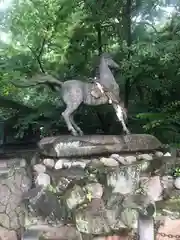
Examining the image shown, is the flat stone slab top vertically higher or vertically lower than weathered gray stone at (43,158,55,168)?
higher

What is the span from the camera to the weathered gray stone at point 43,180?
427cm

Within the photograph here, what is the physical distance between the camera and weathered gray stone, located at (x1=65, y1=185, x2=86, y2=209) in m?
4.16

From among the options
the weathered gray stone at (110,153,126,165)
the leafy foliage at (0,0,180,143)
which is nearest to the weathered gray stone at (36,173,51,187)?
the weathered gray stone at (110,153,126,165)

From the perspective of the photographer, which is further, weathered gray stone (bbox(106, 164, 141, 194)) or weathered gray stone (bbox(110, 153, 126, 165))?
weathered gray stone (bbox(110, 153, 126, 165))

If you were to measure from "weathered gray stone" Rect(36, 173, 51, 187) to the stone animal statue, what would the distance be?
830mm

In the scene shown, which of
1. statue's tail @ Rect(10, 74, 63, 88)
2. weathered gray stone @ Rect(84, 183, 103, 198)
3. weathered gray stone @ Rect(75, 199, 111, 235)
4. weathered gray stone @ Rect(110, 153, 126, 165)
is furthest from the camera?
statue's tail @ Rect(10, 74, 63, 88)

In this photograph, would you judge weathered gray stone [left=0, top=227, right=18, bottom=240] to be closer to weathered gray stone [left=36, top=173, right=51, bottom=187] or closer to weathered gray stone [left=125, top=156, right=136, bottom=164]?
weathered gray stone [left=36, top=173, right=51, bottom=187]

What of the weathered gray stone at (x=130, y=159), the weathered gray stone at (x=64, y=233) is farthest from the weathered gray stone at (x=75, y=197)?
the weathered gray stone at (x=130, y=159)

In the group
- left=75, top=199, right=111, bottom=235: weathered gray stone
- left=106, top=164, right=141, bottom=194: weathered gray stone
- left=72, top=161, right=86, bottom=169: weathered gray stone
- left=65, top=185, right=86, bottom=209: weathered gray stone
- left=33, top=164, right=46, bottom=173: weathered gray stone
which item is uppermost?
left=72, top=161, right=86, bottom=169: weathered gray stone

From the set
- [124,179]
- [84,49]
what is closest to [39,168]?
[124,179]

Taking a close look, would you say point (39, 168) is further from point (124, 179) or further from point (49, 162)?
point (124, 179)

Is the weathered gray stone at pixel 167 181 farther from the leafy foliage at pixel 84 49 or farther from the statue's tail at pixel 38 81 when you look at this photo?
the statue's tail at pixel 38 81

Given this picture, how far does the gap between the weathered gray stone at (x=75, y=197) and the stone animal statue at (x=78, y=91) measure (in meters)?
0.91

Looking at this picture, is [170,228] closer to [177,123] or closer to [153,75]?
[177,123]
